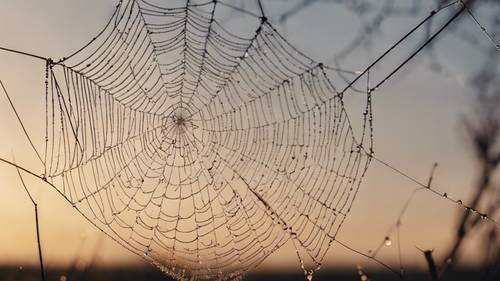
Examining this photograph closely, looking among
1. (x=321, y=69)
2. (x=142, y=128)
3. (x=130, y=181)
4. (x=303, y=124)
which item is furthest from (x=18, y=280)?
(x=321, y=69)

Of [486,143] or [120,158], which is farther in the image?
[120,158]

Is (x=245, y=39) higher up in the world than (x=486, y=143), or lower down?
higher up

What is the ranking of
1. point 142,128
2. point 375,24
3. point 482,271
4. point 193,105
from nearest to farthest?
point 482,271 → point 375,24 → point 142,128 → point 193,105

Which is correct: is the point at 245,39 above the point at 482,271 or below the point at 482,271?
above

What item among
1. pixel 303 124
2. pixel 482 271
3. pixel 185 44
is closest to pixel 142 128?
pixel 185 44

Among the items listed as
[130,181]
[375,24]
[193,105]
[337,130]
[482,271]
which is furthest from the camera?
[193,105]

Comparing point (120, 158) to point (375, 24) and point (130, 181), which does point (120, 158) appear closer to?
point (130, 181)

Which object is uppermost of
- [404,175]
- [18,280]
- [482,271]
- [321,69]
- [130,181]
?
[321,69]

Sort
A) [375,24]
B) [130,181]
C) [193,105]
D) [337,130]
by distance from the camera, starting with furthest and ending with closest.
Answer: [193,105] < [130,181] < [337,130] < [375,24]

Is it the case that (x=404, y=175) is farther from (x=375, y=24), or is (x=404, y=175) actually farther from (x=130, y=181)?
(x=130, y=181)
